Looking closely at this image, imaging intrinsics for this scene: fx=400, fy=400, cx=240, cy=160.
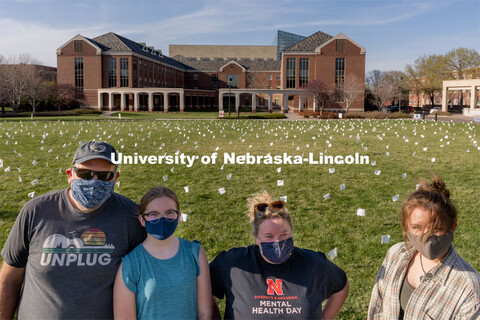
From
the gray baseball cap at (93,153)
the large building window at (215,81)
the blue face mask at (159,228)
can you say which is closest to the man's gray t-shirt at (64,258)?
the blue face mask at (159,228)

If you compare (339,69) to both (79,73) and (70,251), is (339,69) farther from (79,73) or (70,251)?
Answer: (70,251)

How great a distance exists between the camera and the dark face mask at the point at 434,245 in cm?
290

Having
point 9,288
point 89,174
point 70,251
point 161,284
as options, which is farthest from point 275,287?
point 9,288

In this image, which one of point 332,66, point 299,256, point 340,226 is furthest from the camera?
point 332,66

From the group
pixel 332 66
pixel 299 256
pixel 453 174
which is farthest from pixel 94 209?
→ pixel 332 66

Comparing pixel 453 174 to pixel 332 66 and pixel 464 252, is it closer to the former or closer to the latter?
pixel 464 252

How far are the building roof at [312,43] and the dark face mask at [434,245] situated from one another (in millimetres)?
76850

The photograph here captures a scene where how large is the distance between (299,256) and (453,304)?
1.13 metres

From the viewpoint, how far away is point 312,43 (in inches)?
3044

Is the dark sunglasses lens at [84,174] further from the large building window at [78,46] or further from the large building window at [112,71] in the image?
the large building window at [78,46]

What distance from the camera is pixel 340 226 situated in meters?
7.23

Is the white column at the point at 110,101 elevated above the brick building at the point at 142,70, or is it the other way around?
the brick building at the point at 142,70

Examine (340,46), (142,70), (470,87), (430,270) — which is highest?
(340,46)

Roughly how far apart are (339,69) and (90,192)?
251 feet
